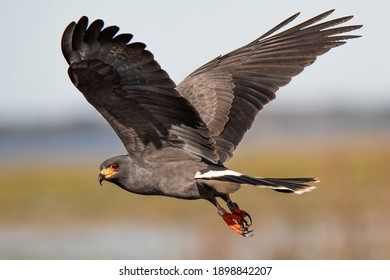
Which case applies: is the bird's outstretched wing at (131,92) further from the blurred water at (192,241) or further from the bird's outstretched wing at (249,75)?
the blurred water at (192,241)

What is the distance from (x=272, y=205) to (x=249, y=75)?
8313mm

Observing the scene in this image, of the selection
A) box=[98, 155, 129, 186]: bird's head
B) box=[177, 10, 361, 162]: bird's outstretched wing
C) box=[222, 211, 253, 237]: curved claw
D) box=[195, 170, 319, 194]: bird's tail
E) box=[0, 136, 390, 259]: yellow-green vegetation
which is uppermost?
box=[177, 10, 361, 162]: bird's outstretched wing

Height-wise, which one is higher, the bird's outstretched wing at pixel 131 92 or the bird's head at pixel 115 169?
the bird's outstretched wing at pixel 131 92

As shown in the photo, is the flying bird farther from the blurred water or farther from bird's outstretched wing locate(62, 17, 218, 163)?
the blurred water

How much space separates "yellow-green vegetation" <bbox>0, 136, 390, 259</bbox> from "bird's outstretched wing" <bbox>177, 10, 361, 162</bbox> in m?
3.16

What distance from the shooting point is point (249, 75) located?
432 inches

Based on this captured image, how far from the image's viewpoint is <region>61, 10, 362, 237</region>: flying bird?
29.9 ft

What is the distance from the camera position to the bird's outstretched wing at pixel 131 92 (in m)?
9.03

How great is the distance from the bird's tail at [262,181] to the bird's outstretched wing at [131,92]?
0.25 meters

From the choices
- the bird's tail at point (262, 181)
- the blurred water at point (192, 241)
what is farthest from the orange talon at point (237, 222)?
the blurred water at point (192, 241)

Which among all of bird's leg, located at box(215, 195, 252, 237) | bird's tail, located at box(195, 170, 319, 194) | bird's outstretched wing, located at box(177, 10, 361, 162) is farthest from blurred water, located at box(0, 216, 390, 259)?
bird's tail, located at box(195, 170, 319, 194)

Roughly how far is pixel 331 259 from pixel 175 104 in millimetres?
5081
